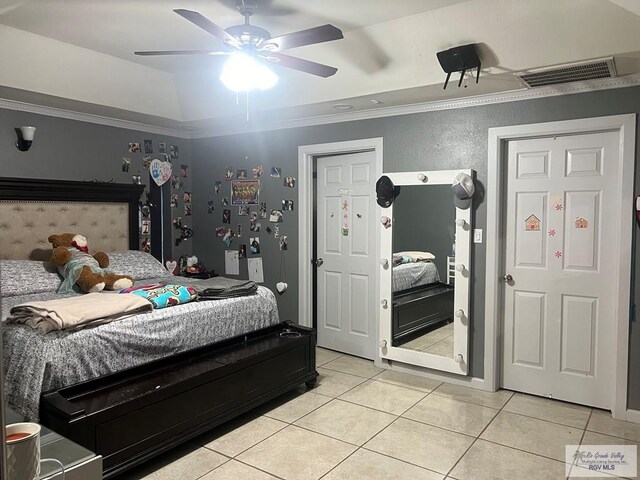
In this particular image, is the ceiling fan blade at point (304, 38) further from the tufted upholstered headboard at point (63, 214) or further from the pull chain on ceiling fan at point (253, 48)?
the tufted upholstered headboard at point (63, 214)

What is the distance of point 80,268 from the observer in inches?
146

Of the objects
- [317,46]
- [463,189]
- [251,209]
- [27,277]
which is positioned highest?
[317,46]

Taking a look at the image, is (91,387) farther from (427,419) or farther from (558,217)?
(558,217)

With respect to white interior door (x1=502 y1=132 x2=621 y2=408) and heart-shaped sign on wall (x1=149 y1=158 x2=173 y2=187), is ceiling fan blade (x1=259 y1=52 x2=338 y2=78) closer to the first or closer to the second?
white interior door (x1=502 y1=132 x2=621 y2=408)

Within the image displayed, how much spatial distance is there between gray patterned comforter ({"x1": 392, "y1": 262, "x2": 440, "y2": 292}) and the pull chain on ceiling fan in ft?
6.33

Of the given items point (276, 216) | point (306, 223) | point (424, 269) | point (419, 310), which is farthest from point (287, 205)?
point (419, 310)

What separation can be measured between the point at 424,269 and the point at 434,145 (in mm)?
1065

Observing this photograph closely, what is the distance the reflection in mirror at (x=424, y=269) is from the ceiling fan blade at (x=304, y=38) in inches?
73.3

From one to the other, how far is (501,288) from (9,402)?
3.38 metres

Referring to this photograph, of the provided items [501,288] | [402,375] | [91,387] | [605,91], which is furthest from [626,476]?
[91,387]

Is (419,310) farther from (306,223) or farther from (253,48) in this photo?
(253,48)

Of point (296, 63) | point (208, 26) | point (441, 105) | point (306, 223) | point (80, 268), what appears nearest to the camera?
point (208, 26)

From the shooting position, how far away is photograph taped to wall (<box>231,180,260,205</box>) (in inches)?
203

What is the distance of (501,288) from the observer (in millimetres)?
3844
